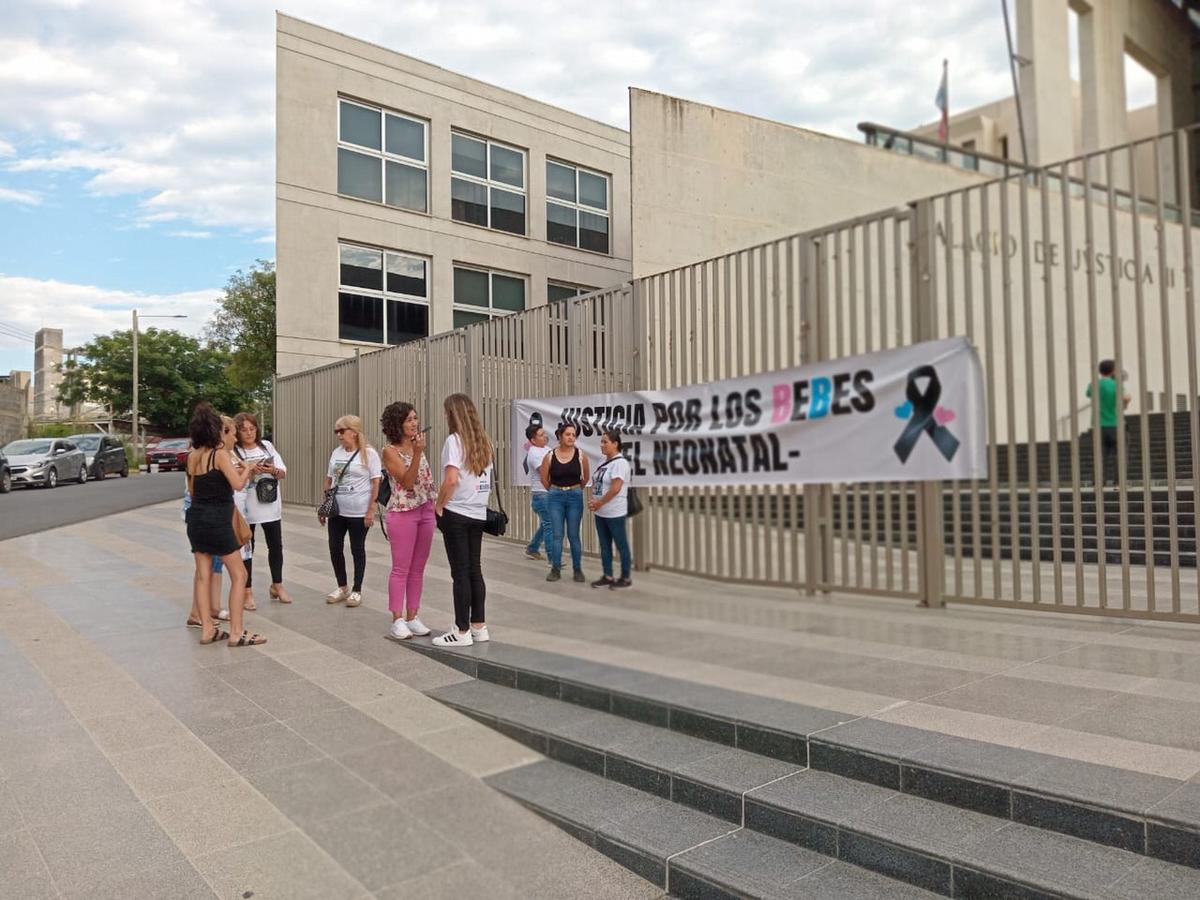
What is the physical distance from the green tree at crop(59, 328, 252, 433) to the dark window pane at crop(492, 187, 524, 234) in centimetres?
2904

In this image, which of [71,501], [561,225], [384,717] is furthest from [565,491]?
[561,225]

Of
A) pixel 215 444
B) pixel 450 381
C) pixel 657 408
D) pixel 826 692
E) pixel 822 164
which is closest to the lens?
pixel 826 692

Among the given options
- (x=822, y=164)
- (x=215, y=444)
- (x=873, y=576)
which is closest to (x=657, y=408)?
(x=873, y=576)

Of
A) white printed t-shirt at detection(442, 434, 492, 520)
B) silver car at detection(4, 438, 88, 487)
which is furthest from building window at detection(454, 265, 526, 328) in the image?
white printed t-shirt at detection(442, 434, 492, 520)

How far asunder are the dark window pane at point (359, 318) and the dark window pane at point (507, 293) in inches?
140

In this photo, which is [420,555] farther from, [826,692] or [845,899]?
[845,899]

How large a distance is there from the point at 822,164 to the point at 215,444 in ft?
70.3

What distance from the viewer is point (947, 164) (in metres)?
27.1

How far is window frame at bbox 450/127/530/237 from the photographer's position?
23.6 meters

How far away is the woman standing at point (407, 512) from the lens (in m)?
6.46

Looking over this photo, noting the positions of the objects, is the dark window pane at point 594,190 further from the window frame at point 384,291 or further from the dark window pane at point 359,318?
the dark window pane at point 359,318

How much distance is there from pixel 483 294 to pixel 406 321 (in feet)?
8.45

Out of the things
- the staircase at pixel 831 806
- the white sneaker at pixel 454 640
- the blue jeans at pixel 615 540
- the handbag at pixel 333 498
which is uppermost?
the handbag at pixel 333 498

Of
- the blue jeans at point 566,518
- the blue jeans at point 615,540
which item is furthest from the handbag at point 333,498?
the blue jeans at point 615,540
